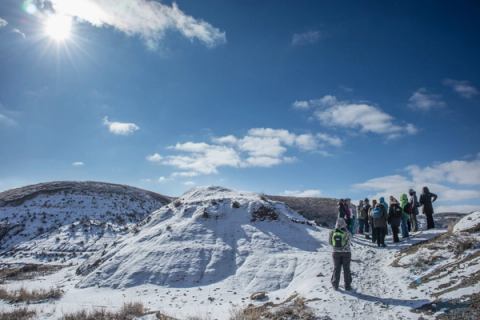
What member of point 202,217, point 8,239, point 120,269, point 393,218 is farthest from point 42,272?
point 393,218

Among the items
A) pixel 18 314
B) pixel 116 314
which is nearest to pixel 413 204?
pixel 116 314

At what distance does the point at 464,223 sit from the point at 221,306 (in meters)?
11.0

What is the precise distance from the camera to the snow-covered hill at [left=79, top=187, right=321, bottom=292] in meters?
15.5

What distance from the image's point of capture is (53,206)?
44.7 m

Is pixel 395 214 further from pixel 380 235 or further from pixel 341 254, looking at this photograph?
pixel 341 254

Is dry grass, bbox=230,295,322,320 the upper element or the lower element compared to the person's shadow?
lower

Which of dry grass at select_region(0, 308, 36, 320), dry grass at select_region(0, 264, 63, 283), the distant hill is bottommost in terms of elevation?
dry grass at select_region(0, 264, 63, 283)

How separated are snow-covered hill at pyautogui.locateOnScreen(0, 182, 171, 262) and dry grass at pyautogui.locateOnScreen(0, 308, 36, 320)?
18468 mm

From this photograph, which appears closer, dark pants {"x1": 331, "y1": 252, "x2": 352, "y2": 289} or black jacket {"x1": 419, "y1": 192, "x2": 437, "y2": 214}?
dark pants {"x1": 331, "y1": 252, "x2": 352, "y2": 289}

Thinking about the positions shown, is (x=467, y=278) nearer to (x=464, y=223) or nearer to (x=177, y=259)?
(x=464, y=223)

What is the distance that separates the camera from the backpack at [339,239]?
11047 mm

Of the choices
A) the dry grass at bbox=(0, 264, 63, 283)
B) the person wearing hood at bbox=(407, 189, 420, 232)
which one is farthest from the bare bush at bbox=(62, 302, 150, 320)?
the person wearing hood at bbox=(407, 189, 420, 232)

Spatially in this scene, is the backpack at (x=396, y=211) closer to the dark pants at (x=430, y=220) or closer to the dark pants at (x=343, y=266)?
the dark pants at (x=430, y=220)

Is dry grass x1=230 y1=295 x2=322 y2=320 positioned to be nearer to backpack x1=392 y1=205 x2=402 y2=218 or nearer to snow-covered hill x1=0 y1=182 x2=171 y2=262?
backpack x1=392 y1=205 x2=402 y2=218
